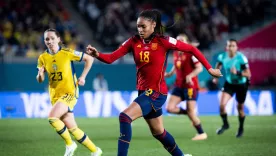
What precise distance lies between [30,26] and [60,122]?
1658cm

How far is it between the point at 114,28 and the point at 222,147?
15643 mm

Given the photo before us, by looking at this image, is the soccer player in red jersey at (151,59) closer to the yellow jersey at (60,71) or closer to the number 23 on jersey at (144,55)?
the number 23 on jersey at (144,55)

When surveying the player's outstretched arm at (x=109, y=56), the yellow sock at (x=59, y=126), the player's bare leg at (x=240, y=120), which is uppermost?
the player's outstretched arm at (x=109, y=56)

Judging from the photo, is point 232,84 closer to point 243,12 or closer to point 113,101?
point 113,101

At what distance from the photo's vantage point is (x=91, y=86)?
25.3 m

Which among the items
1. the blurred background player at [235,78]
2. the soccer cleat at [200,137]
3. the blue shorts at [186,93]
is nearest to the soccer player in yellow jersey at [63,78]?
the soccer cleat at [200,137]

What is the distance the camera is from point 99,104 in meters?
21.6

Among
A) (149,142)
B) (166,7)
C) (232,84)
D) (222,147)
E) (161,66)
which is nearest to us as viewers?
(161,66)

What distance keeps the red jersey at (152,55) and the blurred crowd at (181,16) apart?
17.9 metres

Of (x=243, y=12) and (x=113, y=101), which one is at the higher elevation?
(x=243, y=12)

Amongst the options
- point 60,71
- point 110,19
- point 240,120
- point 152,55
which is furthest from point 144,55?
point 110,19

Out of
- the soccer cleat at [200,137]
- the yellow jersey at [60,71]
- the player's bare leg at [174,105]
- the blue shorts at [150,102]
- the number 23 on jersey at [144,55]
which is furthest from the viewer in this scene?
the player's bare leg at [174,105]

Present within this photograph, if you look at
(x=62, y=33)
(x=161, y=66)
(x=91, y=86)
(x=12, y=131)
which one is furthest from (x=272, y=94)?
(x=161, y=66)

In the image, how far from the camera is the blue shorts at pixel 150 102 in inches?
316
